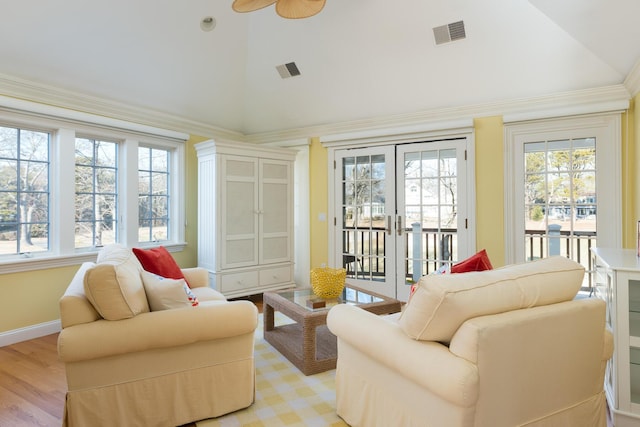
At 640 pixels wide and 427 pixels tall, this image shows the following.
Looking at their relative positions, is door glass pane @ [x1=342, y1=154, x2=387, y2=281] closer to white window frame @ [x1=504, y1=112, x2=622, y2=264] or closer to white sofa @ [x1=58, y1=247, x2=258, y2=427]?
white window frame @ [x1=504, y1=112, x2=622, y2=264]

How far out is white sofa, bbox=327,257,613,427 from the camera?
54.0 inches

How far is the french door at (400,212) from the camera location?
4.18 meters

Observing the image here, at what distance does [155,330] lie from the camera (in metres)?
1.86

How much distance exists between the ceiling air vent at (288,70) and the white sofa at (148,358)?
3002 millimetres

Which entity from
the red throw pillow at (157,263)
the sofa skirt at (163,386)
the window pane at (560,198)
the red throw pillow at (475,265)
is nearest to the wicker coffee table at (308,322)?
the sofa skirt at (163,386)

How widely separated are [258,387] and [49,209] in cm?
268

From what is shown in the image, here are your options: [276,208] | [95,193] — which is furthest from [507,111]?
[95,193]

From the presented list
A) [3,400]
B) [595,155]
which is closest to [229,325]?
[3,400]

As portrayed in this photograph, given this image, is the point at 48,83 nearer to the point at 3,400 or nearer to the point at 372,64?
the point at 3,400

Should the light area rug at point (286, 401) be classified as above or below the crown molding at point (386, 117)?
below

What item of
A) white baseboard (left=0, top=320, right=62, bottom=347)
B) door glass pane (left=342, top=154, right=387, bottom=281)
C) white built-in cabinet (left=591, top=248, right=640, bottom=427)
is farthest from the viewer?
door glass pane (left=342, top=154, right=387, bottom=281)

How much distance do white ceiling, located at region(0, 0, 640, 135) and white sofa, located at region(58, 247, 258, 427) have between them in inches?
87.7

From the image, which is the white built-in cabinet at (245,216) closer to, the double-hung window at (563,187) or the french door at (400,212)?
the french door at (400,212)

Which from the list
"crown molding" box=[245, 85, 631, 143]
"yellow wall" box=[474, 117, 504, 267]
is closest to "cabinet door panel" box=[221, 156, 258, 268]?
"crown molding" box=[245, 85, 631, 143]
